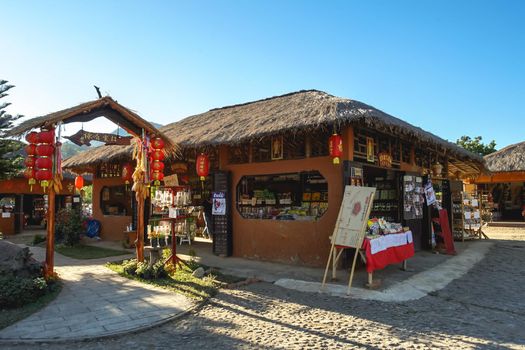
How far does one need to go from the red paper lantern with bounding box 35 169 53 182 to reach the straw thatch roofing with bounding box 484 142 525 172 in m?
19.5

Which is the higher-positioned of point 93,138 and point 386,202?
point 93,138

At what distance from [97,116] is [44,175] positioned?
4.81 ft

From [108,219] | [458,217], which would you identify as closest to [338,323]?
[458,217]

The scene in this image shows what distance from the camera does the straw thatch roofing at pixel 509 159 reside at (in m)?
18.5

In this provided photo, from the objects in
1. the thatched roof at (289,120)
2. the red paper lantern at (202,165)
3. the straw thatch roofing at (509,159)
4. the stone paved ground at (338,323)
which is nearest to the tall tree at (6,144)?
the thatched roof at (289,120)

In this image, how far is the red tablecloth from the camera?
5980mm

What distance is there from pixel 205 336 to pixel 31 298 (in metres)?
2.80

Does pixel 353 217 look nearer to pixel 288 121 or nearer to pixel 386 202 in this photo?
pixel 288 121

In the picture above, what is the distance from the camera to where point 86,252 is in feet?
33.1

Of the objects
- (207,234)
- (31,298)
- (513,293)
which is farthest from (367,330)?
(207,234)

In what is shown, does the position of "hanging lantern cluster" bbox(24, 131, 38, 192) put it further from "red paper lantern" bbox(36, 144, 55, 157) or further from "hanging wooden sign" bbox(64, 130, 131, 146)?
"hanging wooden sign" bbox(64, 130, 131, 146)

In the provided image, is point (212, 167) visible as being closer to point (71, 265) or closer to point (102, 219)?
point (71, 265)

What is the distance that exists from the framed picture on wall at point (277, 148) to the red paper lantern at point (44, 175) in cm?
438

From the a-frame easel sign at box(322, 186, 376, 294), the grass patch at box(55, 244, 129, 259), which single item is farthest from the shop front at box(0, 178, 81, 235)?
the a-frame easel sign at box(322, 186, 376, 294)
